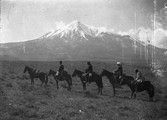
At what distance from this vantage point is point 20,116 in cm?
1142

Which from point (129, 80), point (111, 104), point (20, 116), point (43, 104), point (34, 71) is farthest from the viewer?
point (34, 71)

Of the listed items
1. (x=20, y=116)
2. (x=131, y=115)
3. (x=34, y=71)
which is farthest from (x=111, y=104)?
(x=34, y=71)

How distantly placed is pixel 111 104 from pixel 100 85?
5.98 meters

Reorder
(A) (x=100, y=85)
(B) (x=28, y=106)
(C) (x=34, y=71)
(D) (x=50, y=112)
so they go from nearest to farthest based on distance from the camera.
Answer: (D) (x=50, y=112)
(B) (x=28, y=106)
(A) (x=100, y=85)
(C) (x=34, y=71)

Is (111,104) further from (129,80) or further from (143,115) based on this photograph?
(129,80)

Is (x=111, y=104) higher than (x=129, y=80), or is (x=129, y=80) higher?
(x=129, y=80)

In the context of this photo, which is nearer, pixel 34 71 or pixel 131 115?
pixel 131 115

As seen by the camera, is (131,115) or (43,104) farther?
(43,104)

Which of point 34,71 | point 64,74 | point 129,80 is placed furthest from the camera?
point 34,71

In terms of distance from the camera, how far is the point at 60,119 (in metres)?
11.4

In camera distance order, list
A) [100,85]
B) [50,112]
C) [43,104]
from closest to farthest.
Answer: [50,112] → [43,104] → [100,85]

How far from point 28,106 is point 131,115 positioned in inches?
270

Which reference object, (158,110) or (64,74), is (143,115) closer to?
(158,110)

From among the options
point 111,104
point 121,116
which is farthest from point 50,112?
point 111,104
